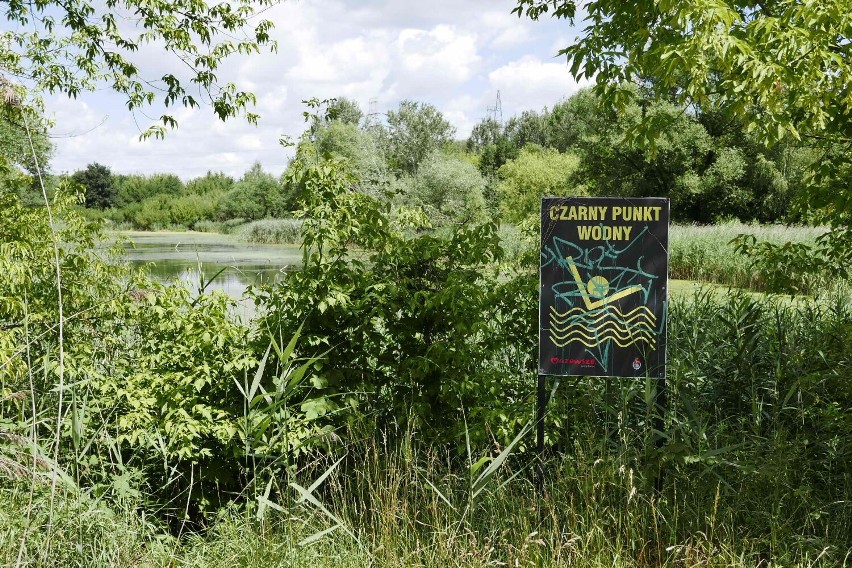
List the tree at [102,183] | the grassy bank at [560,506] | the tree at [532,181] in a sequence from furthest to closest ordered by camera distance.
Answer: the tree at [102,183], the tree at [532,181], the grassy bank at [560,506]

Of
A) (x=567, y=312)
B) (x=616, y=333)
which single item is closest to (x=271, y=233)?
(x=567, y=312)

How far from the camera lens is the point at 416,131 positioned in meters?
54.9

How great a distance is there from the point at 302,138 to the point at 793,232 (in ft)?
60.7

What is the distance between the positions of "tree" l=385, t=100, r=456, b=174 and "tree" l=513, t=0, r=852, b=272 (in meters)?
47.3

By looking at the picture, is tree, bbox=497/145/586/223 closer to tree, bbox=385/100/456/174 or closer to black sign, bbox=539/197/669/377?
tree, bbox=385/100/456/174

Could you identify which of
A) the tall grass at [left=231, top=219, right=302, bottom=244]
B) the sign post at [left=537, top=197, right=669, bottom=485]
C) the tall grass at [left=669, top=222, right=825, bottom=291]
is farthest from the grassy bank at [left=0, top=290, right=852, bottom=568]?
the tall grass at [left=231, top=219, right=302, bottom=244]

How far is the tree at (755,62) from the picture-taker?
155 inches

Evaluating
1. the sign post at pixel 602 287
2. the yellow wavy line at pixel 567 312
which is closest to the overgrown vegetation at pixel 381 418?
the sign post at pixel 602 287

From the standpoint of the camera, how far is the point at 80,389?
438 cm

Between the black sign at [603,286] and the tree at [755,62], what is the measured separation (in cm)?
94

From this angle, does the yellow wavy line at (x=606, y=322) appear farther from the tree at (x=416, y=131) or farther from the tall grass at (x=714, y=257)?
the tree at (x=416, y=131)

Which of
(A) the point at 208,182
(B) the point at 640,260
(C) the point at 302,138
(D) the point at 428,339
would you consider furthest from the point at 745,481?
(A) the point at 208,182

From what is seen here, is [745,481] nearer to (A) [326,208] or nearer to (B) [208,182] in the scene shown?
(A) [326,208]

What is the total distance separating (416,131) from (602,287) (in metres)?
52.4
